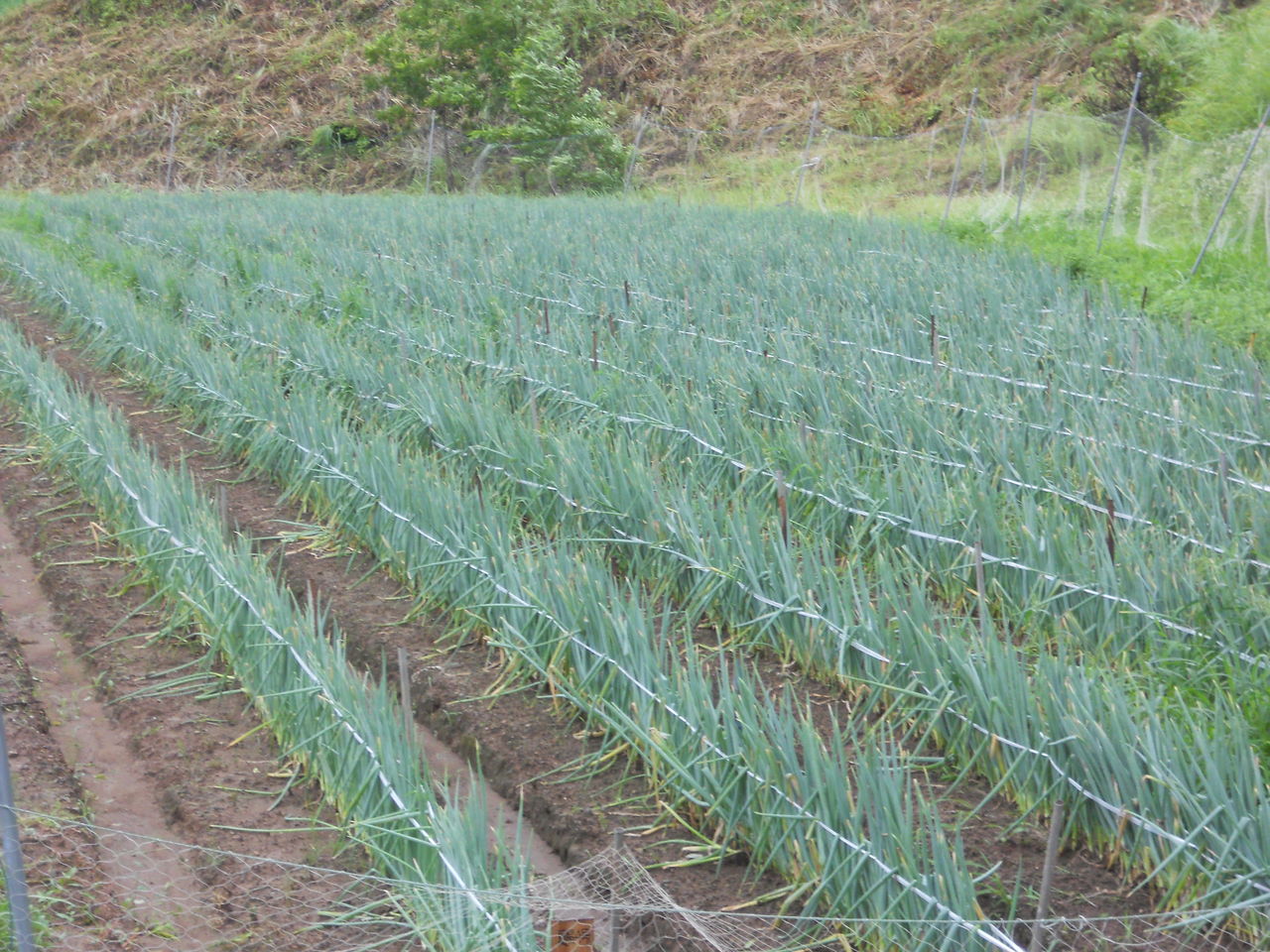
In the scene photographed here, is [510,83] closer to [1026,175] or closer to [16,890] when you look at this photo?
[1026,175]

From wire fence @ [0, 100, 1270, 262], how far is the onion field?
2645mm

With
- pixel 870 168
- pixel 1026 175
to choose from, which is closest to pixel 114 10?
pixel 870 168

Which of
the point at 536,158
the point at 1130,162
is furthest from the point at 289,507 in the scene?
the point at 536,158

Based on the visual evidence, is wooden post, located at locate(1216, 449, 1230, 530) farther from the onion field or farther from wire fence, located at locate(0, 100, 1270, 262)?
wire fence, located at locate(0, 100, 1270, 262)

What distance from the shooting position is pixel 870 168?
13734 mm

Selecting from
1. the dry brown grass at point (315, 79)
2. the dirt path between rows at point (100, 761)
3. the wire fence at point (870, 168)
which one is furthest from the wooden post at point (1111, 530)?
the dry brown grass at point (315, 79)

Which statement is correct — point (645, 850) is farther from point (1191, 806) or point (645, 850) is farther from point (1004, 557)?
point (1004, 557)

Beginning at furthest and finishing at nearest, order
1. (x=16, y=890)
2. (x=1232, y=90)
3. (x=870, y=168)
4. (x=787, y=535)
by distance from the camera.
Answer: (x=870, y=168) < (x=1232, y=90) < (x=787, y=535) < (x=16, y=890)

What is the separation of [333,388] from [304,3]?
21.4 m

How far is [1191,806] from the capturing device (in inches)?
92.8

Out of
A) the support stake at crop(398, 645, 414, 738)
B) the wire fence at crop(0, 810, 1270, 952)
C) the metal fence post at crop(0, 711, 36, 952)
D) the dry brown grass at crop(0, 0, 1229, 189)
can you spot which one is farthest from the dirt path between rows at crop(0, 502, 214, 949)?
the dry brown grass at crop(0, 0, 1229, 189)

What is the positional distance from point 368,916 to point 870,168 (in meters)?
12.3

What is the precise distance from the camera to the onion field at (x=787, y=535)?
8.25 ft

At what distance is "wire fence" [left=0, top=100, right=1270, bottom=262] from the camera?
9406mm
